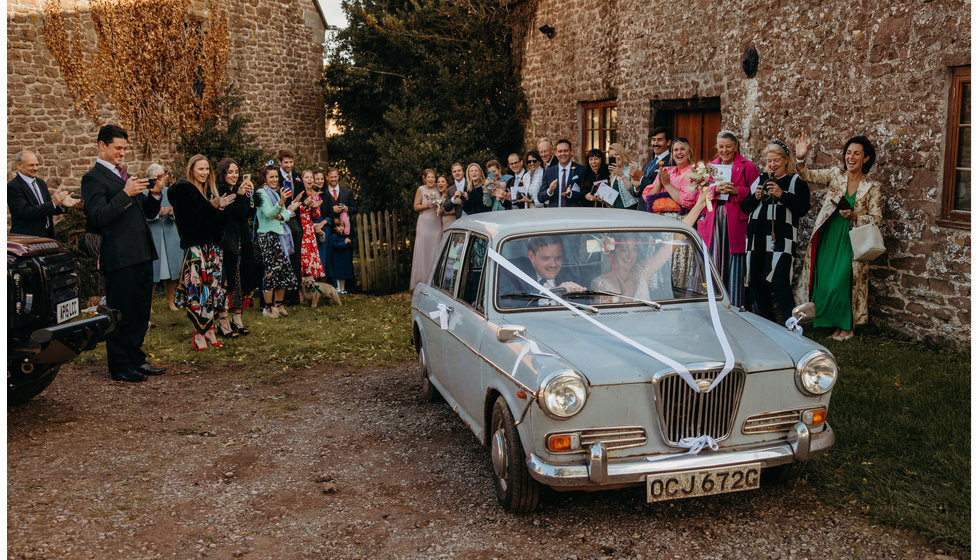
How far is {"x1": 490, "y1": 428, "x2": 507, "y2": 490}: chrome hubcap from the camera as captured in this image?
4262 millimetres

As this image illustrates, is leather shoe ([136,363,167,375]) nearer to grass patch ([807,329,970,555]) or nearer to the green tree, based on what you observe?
grass patch ([807,329,970,555])

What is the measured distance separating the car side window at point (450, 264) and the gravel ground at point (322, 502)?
1101mm

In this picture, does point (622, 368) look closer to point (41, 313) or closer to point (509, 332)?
point (509, 332)

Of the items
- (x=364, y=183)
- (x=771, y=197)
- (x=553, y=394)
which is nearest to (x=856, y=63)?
(x=771, y=197)

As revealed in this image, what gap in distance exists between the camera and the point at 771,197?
7871mm

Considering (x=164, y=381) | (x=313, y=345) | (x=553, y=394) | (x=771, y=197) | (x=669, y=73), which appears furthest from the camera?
(x=669, y=73)

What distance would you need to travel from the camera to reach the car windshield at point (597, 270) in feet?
15.8

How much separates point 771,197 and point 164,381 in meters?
6.32

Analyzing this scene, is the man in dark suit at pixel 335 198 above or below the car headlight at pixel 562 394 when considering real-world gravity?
above

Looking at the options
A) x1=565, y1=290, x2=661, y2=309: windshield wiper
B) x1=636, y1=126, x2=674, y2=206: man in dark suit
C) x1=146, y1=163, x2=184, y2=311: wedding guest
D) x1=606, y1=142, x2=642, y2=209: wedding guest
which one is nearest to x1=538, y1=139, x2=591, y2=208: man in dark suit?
x1=606, y1=142, x2=642, y2=209: wedding guest

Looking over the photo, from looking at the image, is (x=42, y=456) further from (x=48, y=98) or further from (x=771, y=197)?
(x=48, y=98)

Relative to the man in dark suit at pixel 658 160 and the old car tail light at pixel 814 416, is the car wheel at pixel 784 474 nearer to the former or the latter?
the old car tail light at pixel 814 416

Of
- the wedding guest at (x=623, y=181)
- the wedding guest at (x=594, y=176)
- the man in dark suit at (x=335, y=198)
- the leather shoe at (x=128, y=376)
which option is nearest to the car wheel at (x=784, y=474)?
the wedding guest at (x=623, y=181)

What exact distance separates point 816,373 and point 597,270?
4.69 feet
